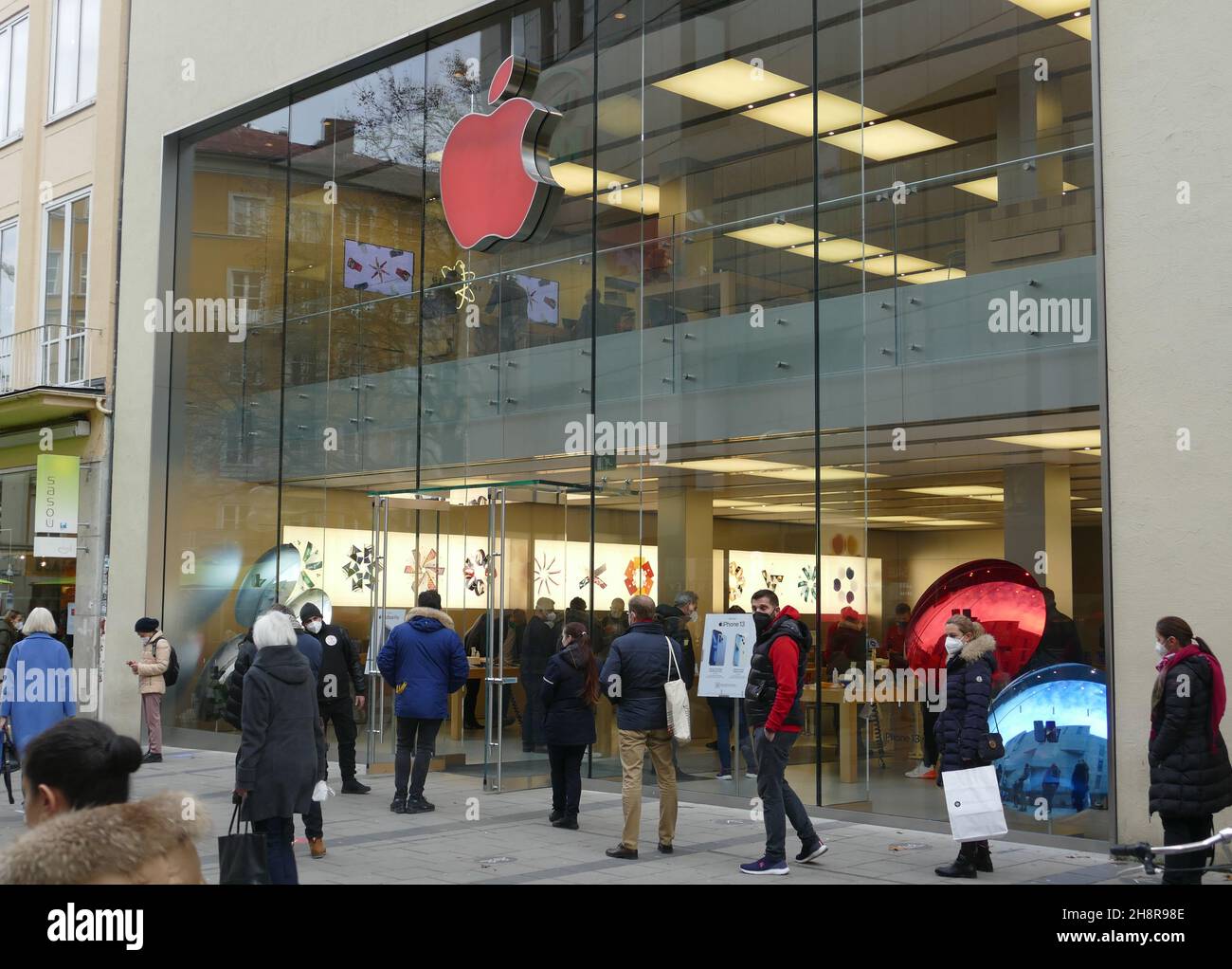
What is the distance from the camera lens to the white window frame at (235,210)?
1847 centimetres

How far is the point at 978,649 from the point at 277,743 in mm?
4648

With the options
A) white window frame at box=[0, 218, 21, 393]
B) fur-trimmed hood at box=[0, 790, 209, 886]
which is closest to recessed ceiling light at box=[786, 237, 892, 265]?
fur-trimmed hood at box=[0, 790, 209, 886]

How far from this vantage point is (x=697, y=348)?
13250 mm

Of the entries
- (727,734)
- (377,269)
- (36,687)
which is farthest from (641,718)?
(377,269)

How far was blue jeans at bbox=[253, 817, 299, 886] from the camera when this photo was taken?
289 inches

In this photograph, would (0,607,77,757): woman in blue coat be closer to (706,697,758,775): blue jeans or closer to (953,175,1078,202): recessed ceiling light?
(706,697,758,775): blue jeans

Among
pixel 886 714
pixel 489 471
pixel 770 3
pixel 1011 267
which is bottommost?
pixel 886 714

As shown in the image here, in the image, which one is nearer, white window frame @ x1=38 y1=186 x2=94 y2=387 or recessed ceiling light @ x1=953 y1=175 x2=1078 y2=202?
recessed ceiling light @ x1=953 y1=175 x2=1078 y2=202

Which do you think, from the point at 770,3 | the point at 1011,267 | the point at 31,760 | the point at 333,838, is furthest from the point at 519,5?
the point at 31,760

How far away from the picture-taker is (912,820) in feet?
36.0

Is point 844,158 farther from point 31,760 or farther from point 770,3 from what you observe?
point 31,760

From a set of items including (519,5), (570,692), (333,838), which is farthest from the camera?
(519,5)

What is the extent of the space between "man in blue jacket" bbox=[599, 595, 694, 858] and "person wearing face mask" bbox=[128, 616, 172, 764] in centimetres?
822
